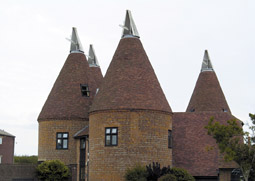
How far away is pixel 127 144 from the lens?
87.8ft

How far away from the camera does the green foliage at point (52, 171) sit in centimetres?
2941

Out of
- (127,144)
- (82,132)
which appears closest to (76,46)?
(82,132)

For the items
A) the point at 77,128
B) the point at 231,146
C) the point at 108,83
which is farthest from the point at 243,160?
the point at 77,128

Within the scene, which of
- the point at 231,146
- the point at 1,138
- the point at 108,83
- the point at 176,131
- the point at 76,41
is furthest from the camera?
the point at 1,138

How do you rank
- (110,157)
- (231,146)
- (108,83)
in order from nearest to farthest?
(231,146) < (110,157) < (108,83)

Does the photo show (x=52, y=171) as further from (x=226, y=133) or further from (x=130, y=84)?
(x=226, y=133)

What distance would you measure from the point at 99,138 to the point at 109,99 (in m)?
2.62

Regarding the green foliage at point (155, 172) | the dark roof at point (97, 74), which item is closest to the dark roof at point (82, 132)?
the green foliage at point (155, 172)

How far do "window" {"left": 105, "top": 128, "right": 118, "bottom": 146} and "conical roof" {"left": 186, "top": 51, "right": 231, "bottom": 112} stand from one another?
1334 centimetres

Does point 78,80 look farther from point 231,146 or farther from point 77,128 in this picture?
point 231,146

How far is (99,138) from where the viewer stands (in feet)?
90.5

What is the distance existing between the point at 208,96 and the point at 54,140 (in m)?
14.7

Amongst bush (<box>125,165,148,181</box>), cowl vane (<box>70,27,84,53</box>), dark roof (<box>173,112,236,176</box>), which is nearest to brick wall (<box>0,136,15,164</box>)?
cowl vane (<box>70,27,84,53</box>)

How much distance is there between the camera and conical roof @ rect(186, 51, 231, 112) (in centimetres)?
3834
